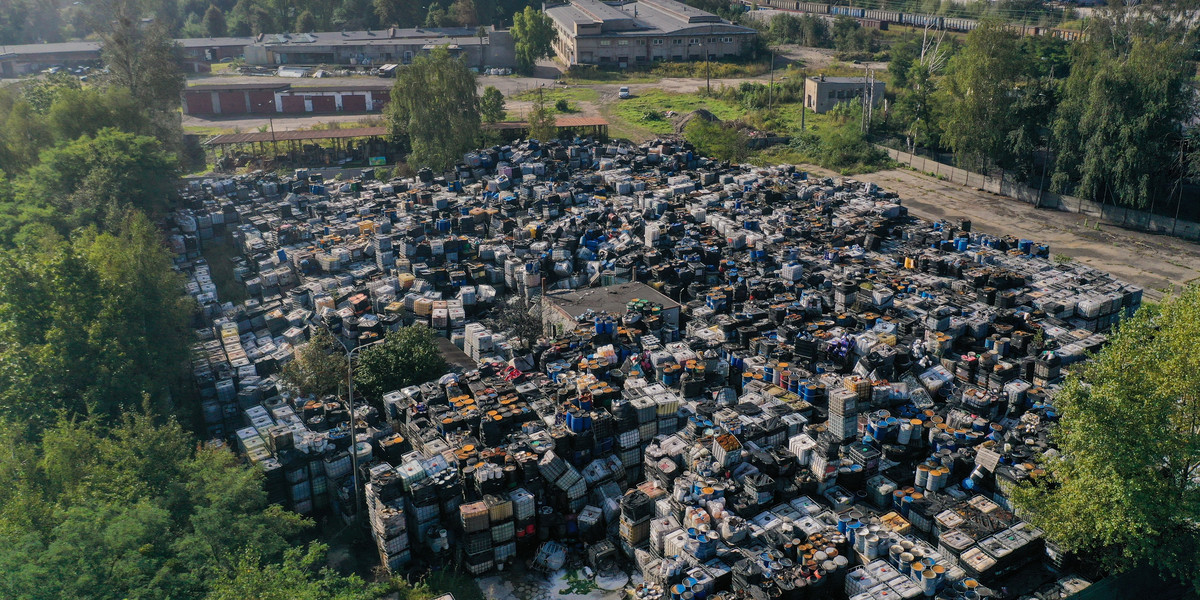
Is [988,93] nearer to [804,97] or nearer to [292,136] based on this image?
[804,97]

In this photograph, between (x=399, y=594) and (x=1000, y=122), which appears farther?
(x=1000, y=122)

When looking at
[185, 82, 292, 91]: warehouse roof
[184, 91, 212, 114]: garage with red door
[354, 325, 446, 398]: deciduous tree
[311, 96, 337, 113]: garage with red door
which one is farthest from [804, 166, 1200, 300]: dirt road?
[184, 91, 212, 114]: garage with red door

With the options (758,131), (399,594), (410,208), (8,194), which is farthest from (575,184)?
(399,594)

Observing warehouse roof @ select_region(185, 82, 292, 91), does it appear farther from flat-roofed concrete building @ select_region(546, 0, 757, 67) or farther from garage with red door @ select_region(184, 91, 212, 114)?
flat-roofed concrete building @ select_region(546, 0, 757, 67)

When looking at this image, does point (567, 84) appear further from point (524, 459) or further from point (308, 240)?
point (524, 459)

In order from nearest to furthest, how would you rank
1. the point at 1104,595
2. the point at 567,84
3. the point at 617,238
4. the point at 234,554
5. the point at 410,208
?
the point at 234,554, the point at 1104,595, the point at 617,238, the point at 410,208, the point at 567,84

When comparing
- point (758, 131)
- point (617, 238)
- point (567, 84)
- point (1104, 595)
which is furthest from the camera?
point (567, 84)

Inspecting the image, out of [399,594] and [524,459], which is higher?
[524,459]

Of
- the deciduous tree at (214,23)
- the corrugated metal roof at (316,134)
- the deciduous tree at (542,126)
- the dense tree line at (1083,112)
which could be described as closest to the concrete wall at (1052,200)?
the dense tree line at (1083,112)
